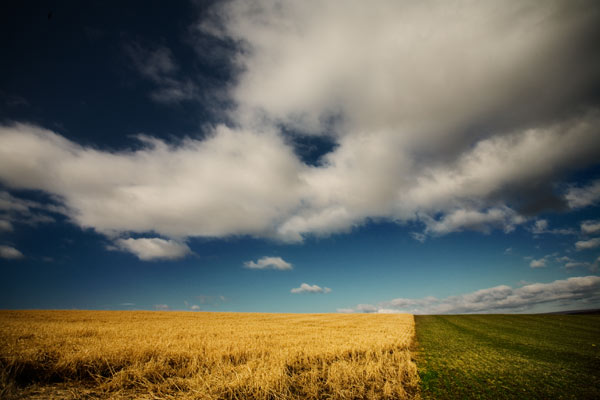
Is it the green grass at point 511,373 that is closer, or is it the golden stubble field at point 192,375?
the green grass at point 511,373

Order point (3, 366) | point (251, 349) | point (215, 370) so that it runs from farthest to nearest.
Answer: point (251, 349) → point (215, 370) → point (3, 366)

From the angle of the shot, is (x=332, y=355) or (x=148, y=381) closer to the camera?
(x=148, y=381)

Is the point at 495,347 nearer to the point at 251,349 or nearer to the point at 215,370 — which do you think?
the point at 251,349

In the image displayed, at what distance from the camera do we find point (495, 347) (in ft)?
44.0

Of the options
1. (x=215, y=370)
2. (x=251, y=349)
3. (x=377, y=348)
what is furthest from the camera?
(x=377, y=348)

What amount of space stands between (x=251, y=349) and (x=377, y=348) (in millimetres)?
5645

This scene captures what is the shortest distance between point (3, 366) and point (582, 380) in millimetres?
16807

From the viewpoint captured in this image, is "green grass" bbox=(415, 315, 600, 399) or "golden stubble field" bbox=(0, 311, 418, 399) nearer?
"green grass" bbox=(415, 315, 600, 399)

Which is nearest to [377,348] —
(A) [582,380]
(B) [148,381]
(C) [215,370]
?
(A) [582,380]

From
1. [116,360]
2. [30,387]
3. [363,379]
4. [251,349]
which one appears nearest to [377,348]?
[363,379]

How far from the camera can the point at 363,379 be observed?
7.43 m

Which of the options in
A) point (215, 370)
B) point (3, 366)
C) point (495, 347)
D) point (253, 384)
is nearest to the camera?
point (253, 384)

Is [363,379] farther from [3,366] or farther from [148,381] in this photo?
[3,366]

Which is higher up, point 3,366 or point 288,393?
point 3,366
